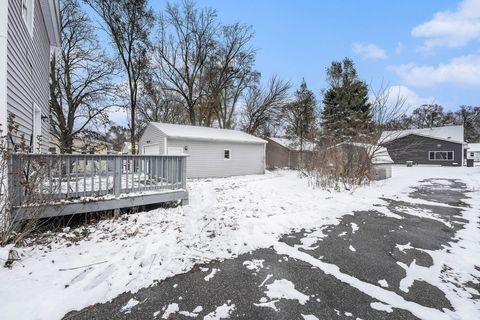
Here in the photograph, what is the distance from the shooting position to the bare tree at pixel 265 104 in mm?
24297

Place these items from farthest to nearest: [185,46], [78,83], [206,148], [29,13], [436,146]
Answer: [436,146] → [185,46] → [206,148] → [78,83] → [29,13]

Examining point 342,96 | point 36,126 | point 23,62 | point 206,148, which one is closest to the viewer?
point 23,62

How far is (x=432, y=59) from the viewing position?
14.3 metres

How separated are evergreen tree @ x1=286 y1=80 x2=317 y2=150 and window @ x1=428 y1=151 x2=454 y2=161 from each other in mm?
14674

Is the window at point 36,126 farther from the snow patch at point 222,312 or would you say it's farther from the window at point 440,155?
the window at point 440,155

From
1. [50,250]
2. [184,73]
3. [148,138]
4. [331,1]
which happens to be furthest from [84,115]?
[331,1]

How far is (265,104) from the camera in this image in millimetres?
24562

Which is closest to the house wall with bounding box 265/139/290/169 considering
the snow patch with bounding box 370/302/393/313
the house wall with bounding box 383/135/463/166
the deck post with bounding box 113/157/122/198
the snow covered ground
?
the house wall with bounding box 383/135/463/166

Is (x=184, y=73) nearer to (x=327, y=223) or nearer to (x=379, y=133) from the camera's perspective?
(x=379, y=133)

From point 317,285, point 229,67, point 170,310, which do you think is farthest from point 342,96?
point 170,310

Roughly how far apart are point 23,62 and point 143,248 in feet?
15.2

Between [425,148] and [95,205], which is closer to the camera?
[95,205]

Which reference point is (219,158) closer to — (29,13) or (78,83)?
(78,83)

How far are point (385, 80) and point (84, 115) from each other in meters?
16.4
